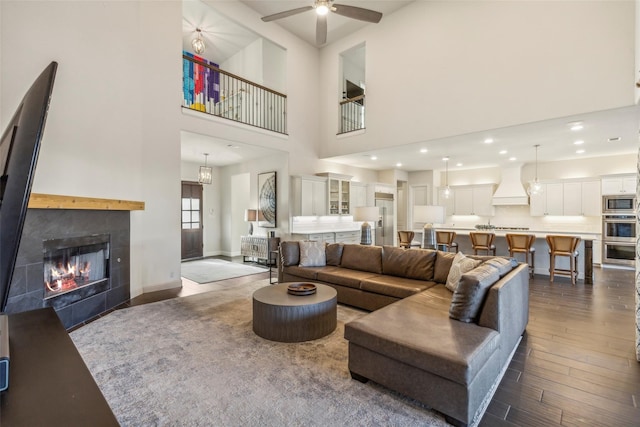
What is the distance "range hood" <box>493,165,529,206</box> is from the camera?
8203 millimetres

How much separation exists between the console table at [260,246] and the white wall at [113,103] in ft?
6.86

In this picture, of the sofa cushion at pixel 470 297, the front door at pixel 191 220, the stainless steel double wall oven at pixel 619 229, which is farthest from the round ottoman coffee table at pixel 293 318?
the stainless steel double wall oven at pixel 619 229

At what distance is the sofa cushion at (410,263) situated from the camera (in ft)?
12.7

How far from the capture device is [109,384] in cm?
226

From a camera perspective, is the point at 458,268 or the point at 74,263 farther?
the point at 74,263

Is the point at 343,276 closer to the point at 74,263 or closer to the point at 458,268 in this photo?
the point at 458,268

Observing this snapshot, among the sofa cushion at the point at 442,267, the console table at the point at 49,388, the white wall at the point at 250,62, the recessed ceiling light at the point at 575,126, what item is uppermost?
the white wall at the point at 250,62

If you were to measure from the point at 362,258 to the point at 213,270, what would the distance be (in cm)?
381

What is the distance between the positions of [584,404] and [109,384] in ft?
11.4

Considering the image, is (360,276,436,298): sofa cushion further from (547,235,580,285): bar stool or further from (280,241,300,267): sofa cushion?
(547,235,580,285): bar stool

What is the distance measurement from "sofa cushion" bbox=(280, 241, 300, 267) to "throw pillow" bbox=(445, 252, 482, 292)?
2313mm

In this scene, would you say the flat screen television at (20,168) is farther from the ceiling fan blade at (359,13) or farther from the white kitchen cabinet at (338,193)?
the white kitchen cabinet at (338,193)

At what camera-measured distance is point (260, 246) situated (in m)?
7.23

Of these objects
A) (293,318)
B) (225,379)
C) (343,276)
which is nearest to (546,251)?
(343,276)
